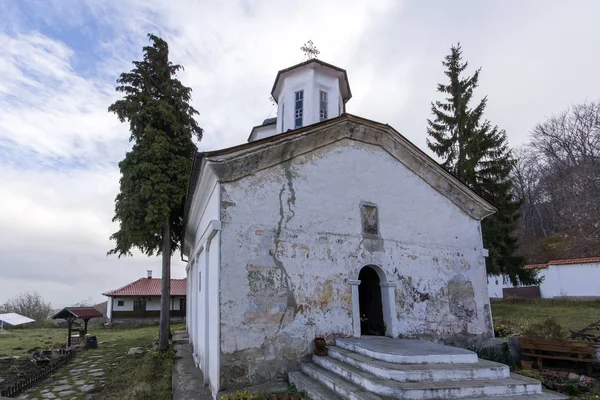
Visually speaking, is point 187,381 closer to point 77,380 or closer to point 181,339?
A: point 77,380

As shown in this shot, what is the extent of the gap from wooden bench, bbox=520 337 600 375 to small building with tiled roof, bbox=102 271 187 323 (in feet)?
96.8

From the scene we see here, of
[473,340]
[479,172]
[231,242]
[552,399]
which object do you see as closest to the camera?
[552,399]

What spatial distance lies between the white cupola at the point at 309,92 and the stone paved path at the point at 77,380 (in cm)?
959

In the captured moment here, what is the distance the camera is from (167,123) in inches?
596

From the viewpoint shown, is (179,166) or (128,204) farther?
(179,166)

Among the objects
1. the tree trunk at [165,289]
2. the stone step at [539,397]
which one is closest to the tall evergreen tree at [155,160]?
the tree trunk at [165,289]

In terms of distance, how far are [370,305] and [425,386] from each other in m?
4.57

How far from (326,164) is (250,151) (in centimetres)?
202

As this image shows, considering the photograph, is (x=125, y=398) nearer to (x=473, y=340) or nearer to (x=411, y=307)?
(x=411, y=307)

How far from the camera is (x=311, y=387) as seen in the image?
6348 millimetres

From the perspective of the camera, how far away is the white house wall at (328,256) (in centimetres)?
740

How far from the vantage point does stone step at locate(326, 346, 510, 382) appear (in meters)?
5.65

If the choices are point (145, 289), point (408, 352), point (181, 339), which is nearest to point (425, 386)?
point (408, 352)

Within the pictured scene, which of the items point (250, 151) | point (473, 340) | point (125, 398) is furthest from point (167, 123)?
point (473, 340)
